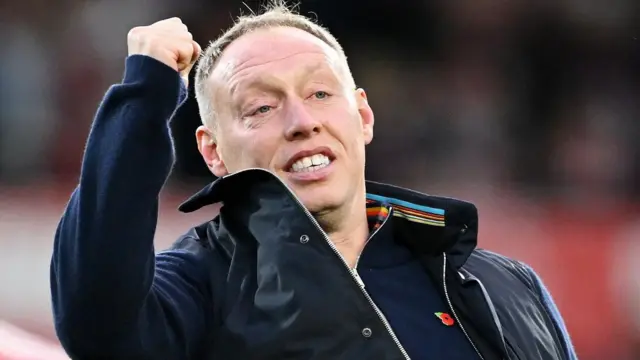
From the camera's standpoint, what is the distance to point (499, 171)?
2.82m

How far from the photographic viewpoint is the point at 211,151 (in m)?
1.39

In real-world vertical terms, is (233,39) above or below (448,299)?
above

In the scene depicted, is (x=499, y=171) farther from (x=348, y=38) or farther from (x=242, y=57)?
(x=242, y=57)

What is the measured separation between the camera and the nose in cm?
123

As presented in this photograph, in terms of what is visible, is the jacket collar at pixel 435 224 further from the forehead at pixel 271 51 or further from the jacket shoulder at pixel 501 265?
the forehead at pixel 271 51

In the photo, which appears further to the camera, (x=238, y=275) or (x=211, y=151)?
(x=211, y=151)

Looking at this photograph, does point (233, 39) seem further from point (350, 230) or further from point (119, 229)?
point (119, 229)

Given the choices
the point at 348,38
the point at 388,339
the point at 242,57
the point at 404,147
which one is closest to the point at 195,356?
the point at 388,339

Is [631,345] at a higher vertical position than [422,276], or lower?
lower

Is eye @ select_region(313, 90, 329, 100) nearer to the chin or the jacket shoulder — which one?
the chin

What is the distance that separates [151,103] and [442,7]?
2262mm

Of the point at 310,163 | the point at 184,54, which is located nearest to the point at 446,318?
the point at 310,163

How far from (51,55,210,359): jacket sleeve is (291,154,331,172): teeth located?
0.30 m

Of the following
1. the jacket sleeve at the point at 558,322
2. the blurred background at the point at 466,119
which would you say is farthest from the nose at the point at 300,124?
the blurred background at the point at 466,119
